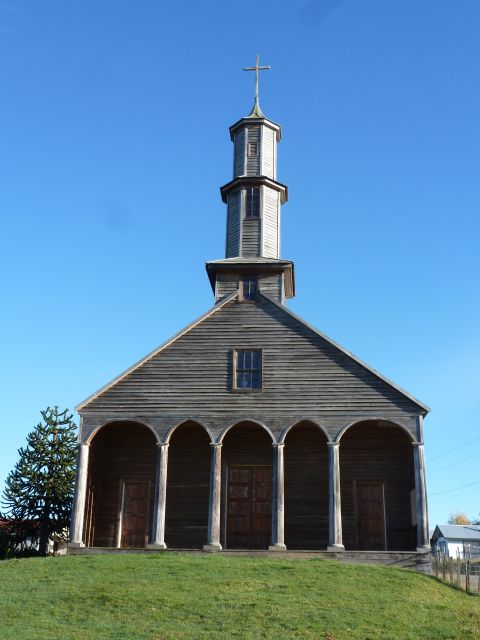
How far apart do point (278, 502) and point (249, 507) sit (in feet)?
10.7

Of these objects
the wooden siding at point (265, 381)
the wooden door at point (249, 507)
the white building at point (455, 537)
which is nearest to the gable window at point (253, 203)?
the wooden siding at point (265, 381)

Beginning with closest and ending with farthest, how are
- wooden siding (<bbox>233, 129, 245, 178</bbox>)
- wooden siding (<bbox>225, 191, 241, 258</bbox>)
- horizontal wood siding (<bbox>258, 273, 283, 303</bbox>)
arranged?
1. horizontal wood siding (<bbox>258, 273, 283, 303</bbox>)
2. wooden siding (<bbox>225, 191, 241, 258</bbox>)
3. wooden siding (<bbox>233, 129, 245, 178</bbox>)

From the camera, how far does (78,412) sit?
1126 inches

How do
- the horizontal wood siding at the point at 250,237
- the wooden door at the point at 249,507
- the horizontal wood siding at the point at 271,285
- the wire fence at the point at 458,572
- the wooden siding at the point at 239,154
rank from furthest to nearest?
the wooden siding at the point at 239,154
the horizontal wood siding at the point at 250,237
the horizontal wood siding at the point at 271,285
the wooden door at the point at 249,507
the wire fence at the point at 458,572

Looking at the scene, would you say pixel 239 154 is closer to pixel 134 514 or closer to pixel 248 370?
pixel 248 370

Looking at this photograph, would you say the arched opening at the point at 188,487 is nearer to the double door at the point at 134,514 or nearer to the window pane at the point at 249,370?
the double door at the point at 134,514

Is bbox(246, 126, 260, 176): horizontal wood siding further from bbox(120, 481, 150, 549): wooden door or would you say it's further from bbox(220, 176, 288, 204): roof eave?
bbox(120, 481, 150, 549): wooden door

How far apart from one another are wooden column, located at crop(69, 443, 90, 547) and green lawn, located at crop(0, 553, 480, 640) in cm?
310

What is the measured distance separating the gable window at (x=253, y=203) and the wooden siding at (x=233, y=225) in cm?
40

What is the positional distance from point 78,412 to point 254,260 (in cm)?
954

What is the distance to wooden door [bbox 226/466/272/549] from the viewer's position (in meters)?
29.6

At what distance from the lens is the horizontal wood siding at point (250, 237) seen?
110ft

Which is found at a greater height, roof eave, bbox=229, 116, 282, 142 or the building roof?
roof eave, bbox=229, 116, 282, 142

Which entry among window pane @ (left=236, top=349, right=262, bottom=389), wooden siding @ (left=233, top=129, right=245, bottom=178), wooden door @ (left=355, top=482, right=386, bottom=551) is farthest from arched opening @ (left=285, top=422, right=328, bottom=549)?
wooden siding @ (left=233, top=129, right=245, bottom=178)
